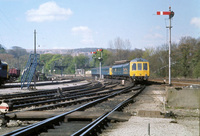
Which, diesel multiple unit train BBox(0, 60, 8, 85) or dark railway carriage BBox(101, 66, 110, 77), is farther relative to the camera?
dark railway carriage BBox(101, 66, 110, 77)

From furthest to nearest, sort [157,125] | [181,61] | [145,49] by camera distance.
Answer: [145,49] < [181,61] < [157,125]

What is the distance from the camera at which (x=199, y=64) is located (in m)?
48.4

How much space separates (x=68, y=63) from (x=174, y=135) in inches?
5982

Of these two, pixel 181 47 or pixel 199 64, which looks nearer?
pixel 199 64

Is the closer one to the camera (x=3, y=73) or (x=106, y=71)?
(x=3, y=73)

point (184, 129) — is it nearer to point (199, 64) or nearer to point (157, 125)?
point (157, 125)

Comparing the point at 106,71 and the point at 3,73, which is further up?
the point at 106,71

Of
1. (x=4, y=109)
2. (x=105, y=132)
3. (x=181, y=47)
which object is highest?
(x=181, y=47)

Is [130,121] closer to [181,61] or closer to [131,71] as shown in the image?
[131,71]

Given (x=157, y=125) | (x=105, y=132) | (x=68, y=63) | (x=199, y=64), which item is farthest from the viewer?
(x=68, y=63)

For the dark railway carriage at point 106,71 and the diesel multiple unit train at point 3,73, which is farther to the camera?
the dark railway carriage at point 106,71

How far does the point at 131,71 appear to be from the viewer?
111 ft

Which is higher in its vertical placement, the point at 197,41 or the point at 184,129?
the point at 197,41

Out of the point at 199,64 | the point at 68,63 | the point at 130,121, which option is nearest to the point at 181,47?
the point at 199,64
